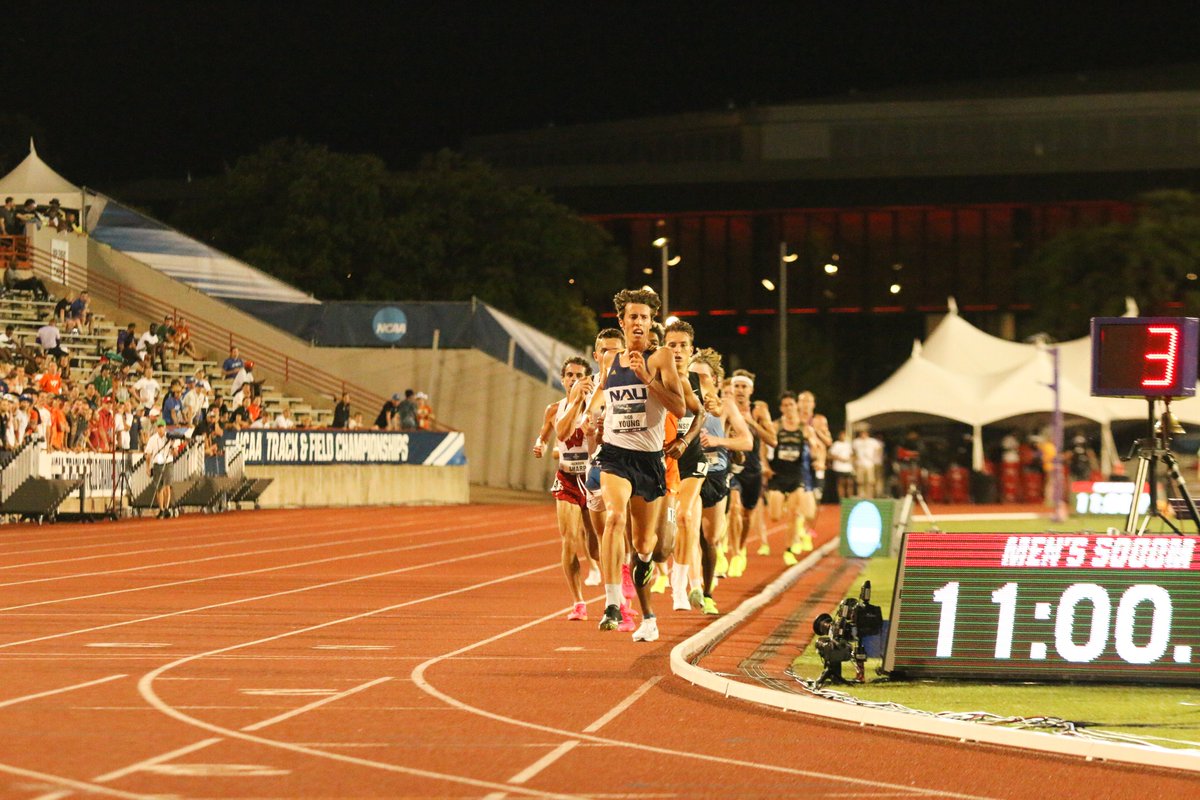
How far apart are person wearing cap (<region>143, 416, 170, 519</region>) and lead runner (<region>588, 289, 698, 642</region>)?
802 inches

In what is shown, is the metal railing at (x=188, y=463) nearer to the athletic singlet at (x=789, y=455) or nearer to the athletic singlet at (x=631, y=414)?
the athletic singlet at (x=789, y=455)

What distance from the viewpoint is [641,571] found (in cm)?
1196

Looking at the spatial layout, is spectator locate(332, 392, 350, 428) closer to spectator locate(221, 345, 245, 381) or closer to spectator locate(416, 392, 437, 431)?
spectator locate(221, 345, 245, 381)

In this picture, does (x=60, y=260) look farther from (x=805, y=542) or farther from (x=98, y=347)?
(x=805, y=542)

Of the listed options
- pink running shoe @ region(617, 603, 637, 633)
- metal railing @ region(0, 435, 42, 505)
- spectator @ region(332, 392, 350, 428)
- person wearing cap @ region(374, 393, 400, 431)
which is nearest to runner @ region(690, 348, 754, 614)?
pink running shoe @ region(617, 603, 637, 633)

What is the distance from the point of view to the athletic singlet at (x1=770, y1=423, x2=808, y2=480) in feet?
71.4

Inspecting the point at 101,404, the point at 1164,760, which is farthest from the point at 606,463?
the point at 101,404

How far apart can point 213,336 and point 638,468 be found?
33367 mm

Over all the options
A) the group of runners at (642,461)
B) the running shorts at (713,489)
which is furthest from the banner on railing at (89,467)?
the running shorts at (713,489)

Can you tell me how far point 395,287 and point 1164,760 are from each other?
184 feet

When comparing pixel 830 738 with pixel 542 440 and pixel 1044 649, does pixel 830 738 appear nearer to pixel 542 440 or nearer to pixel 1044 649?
pixel 1044 649

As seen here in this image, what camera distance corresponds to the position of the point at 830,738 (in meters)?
8.01

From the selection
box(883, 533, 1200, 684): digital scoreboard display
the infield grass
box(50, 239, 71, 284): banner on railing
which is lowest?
the infield grass

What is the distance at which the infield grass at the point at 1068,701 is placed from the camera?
848 centimetres
